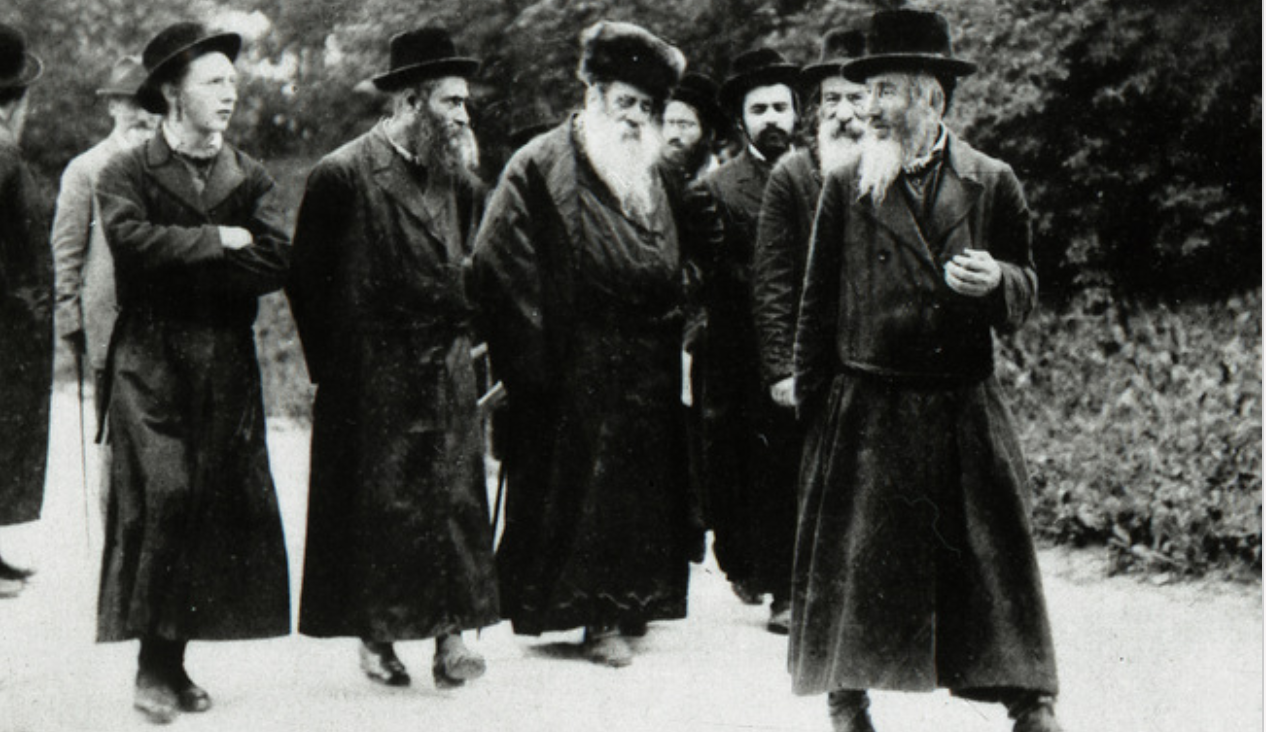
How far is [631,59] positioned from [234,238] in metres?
1.74

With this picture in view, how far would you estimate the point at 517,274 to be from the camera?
734cm

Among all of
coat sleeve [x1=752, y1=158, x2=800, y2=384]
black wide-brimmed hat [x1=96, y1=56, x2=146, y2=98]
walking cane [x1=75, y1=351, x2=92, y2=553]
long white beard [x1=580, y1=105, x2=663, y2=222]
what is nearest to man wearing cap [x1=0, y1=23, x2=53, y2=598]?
walking cane [x1=75, y1=351, x2=92, y2=553]

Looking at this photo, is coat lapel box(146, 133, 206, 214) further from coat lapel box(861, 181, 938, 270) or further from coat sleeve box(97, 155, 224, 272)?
coat lapel box(861, 181, 938, 270)

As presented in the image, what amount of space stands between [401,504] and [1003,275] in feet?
8.13

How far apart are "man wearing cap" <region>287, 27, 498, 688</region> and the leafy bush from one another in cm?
303

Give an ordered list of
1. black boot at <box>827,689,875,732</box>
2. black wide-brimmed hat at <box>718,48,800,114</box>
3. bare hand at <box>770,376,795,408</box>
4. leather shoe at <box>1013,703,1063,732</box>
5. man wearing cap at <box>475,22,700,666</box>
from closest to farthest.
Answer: leather shoe at <box>1013,703,1063,732</box>, black boot at <box>827,689,875,732</box>, bare hand at <box>770,376,795,408</box>, man wearing cap at <box>475,22,700,666</box>, black wide-brimmed hat at <box>718,48,800,114</box>

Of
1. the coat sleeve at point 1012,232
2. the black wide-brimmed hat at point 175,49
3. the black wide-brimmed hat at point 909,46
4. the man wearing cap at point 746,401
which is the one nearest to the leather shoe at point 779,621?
the man wearing cap at point 746,401

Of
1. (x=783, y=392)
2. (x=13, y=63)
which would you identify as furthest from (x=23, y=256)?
(x=783, y=392)

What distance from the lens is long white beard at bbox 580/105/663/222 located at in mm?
7461

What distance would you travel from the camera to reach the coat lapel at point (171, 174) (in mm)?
6594

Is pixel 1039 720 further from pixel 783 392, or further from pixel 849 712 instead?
pixel 783 392

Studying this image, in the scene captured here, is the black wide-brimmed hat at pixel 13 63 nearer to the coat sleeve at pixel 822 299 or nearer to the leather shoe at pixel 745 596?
the leather shoe at pixel 745 596

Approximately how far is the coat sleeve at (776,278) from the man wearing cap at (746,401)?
459 millimetres

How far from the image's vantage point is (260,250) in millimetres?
6637
